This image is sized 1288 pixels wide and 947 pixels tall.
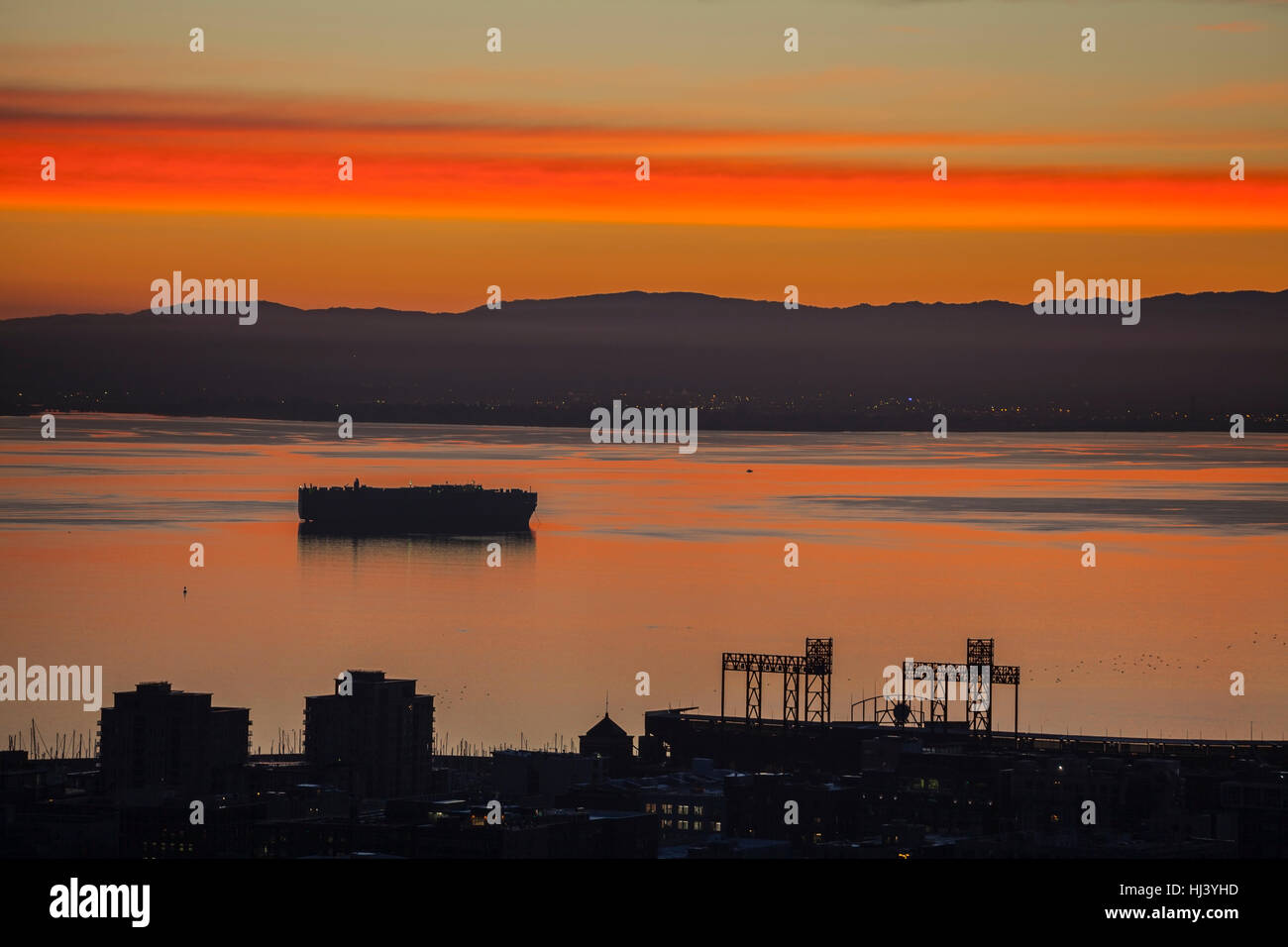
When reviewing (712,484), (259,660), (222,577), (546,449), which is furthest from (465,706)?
(546,449)

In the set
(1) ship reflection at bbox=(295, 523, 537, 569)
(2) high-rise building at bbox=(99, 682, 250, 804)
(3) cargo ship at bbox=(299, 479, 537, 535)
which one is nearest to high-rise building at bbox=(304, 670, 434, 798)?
(2) high-rise building at bbox=(99, 682, 250, 804)

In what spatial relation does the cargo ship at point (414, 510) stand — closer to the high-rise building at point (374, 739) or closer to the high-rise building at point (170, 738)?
the high-rise building at point (374, 739)

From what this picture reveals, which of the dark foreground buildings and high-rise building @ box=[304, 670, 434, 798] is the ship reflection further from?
the dark foreground buildings

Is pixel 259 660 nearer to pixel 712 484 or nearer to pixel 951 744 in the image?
pixel 951 744

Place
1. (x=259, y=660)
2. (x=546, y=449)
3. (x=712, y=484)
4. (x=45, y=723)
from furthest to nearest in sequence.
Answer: (x=546, y=449) < (x=712, y=484) < (x=259, y=660) < (x=45, y=723)

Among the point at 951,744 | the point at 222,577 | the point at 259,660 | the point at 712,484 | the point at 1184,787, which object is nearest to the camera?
the point at 1184,787
